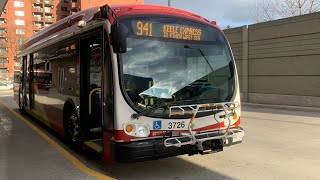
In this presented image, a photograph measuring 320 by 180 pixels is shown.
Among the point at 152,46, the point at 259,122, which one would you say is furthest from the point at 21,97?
the point at 152,46

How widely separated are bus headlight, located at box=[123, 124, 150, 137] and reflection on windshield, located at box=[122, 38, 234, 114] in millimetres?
351

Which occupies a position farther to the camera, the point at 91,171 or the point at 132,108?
the point at 91,171

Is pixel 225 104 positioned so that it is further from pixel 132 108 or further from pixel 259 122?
pixel 259 122

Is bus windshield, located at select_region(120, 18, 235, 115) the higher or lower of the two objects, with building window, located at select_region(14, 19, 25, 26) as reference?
lower

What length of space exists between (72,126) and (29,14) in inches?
4057

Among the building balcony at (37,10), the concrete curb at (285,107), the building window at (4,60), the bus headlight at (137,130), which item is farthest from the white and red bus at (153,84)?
the building balcony at (37,10)

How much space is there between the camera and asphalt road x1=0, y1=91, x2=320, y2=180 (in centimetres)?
629

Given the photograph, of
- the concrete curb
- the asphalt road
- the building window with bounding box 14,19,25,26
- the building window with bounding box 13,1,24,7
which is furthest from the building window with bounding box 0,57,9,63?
the asphalt road

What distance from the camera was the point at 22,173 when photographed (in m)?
6.49

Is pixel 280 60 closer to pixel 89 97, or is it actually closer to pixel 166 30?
pixel 89 97

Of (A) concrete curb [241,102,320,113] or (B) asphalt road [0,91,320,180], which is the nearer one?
(B) asphalt road [0,91,320,180]

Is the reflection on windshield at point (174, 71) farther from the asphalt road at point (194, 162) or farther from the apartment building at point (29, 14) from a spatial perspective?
the apartment building at point (29, 14)

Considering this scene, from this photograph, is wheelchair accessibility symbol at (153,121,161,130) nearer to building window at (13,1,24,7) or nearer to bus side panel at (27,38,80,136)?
bus side panel at (27,38,80,136)

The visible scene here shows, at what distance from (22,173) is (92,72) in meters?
2.14
